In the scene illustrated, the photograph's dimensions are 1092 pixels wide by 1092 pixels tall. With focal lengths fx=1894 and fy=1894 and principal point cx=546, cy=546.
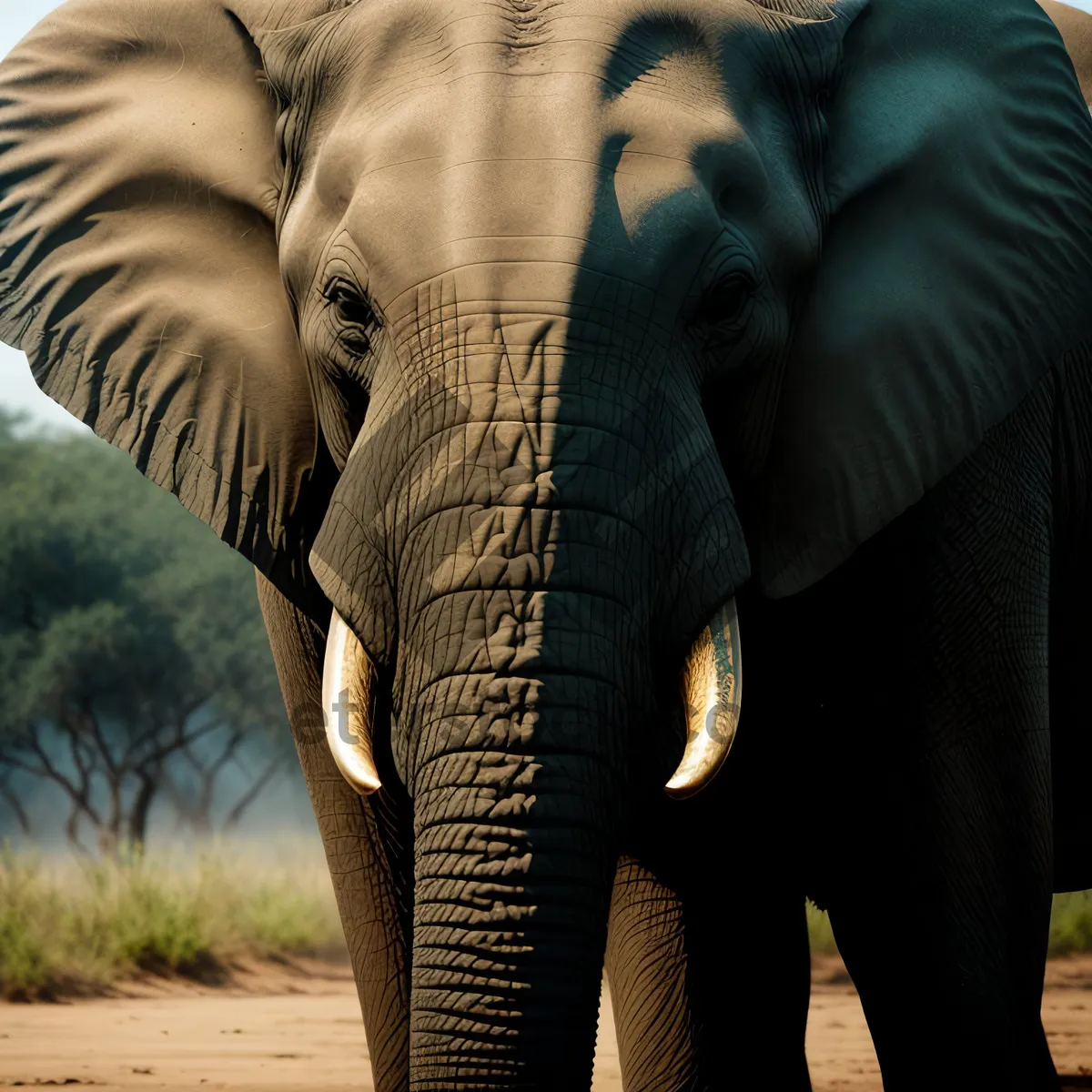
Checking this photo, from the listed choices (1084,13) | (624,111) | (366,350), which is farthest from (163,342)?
(1084,13)

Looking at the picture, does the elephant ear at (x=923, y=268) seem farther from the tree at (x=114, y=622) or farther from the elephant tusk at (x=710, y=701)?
the tree at (x=114, y=622)

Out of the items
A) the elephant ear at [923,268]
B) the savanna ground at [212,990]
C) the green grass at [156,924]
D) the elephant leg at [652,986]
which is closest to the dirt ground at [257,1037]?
the savanna ground at [212,990]

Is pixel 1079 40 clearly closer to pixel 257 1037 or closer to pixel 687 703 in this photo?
pixel 687 703

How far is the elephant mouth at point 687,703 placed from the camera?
2131 mm

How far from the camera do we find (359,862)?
3.24 meters

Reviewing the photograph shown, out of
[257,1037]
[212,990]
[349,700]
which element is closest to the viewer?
[349,700]

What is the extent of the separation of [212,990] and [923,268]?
7.33 meters

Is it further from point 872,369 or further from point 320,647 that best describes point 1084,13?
point 320,647

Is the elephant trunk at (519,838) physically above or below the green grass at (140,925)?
above

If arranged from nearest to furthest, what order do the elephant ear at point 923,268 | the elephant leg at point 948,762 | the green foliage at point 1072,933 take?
1. the elephant ear at point 923,268
2. the elephant leg at point 948,762
3. the green foliage at point 1072,933

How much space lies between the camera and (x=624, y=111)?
2322mm

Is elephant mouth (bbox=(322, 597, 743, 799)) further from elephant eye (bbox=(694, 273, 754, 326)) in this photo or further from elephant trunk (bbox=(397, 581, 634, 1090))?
elephant eye (bbox=(694, 273, 754, 326))

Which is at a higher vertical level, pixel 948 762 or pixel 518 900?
pixel 948 762

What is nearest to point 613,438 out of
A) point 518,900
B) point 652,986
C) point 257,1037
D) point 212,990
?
point 518,900
